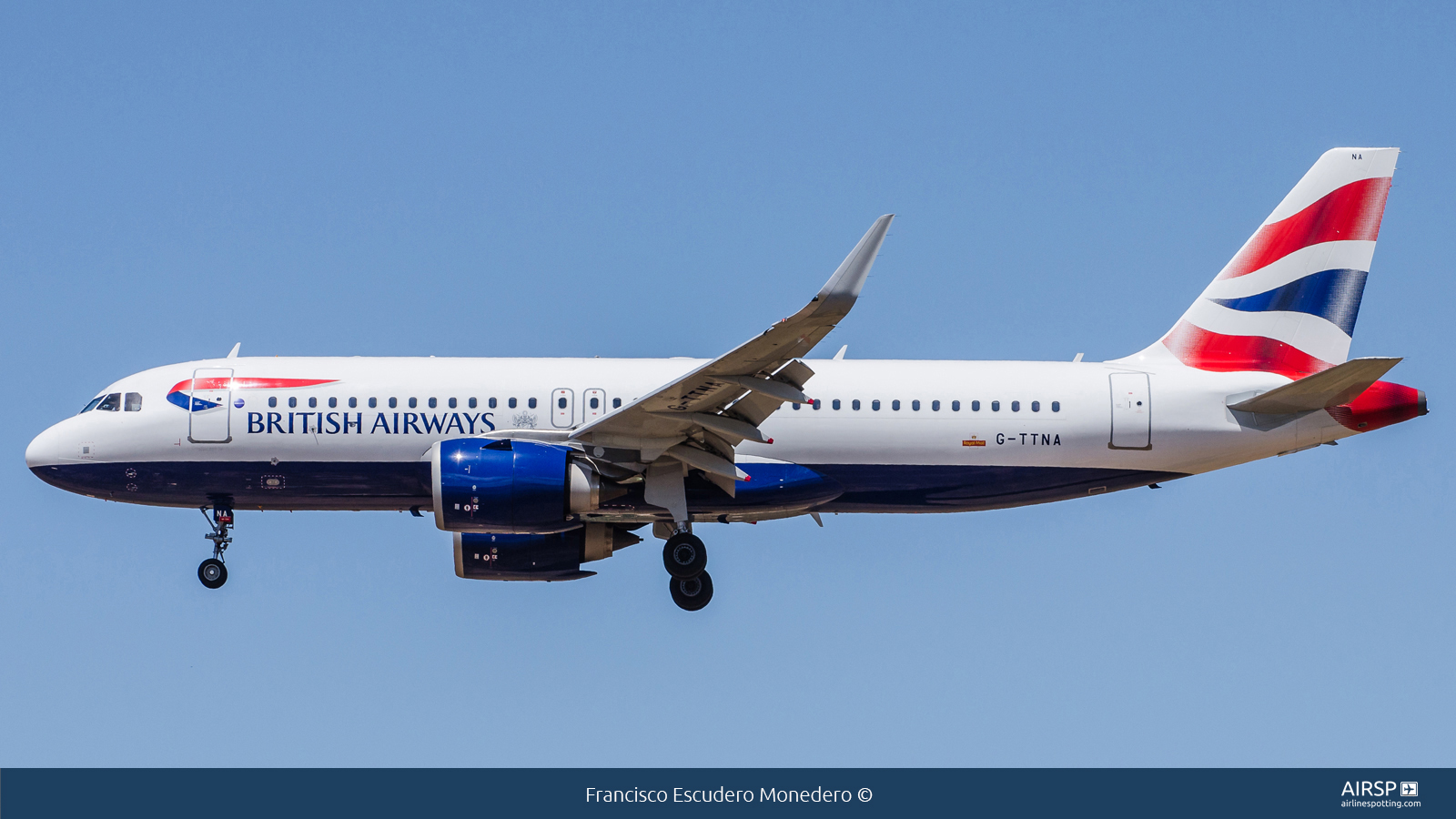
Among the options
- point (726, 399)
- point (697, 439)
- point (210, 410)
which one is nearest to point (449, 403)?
point (210, 410)

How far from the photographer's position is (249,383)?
29.8m

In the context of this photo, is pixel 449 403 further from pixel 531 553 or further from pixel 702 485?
pixel 702 485

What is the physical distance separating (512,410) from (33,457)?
887cm

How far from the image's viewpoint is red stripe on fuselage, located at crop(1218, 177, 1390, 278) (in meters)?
31.4

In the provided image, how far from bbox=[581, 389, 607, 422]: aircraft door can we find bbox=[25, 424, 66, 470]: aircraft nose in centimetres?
948

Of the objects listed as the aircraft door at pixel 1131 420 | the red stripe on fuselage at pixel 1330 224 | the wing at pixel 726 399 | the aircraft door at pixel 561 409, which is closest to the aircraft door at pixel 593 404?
the aircraft door at pixel 561 409

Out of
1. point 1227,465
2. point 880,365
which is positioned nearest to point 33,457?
point 880,365

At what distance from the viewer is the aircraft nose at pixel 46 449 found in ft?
98.8

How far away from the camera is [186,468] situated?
29516mm

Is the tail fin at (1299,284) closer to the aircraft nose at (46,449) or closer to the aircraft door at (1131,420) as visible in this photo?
the aircraft door at (1131,420)

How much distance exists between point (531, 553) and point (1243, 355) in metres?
13.7

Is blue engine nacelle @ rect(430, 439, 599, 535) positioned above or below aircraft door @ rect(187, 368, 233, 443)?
below

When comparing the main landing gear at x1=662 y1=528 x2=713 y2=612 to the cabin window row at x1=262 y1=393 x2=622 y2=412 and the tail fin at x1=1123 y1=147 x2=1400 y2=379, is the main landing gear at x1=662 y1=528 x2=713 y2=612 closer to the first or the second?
the cabin window row at x1=262 y1=393 x2=622 y2=412

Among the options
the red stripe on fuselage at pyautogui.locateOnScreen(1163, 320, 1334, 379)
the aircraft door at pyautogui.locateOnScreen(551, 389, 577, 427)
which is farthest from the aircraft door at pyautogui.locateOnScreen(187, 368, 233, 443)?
the red stripe on fuselage at pyautogui.locateOnScreen(1163, 320, 1334, 379)
